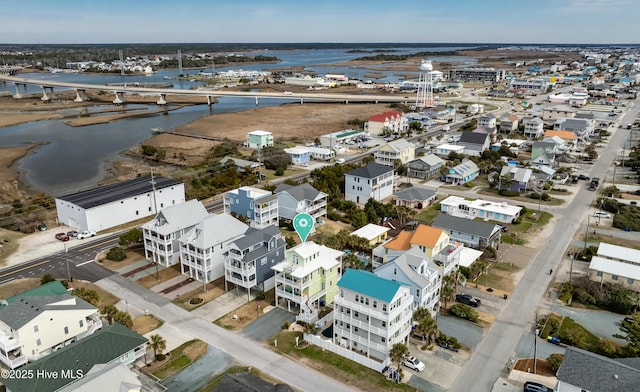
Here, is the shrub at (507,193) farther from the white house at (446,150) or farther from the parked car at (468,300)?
the parked car at (468,300)

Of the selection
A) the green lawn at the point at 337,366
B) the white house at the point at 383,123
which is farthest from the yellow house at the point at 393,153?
the green lawn at the point at 337,366

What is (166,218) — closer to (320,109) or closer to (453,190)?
(453,190)

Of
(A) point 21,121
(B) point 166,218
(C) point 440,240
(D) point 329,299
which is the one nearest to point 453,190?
(C) point 440,240

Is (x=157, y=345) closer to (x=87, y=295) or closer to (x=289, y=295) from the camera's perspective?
(x=87, y=295)

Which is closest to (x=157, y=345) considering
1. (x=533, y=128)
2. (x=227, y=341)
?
(x=227, y=341)

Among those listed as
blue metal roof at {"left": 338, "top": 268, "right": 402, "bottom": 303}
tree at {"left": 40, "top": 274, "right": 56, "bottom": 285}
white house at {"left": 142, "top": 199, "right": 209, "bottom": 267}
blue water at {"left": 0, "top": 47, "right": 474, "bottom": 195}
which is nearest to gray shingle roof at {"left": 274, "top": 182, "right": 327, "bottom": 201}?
white house at {"left": 142, "top": 199, "right": 209, "bottom": 267}
